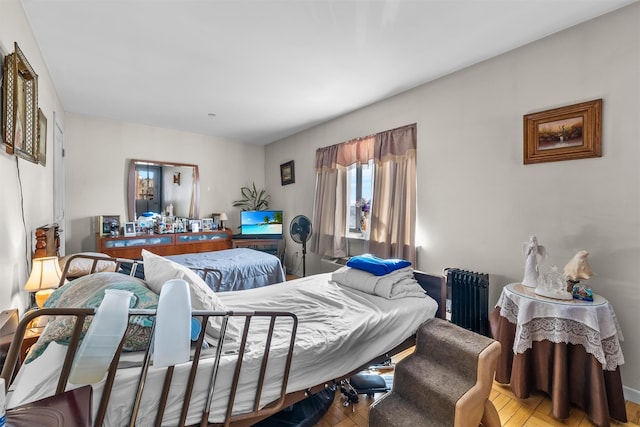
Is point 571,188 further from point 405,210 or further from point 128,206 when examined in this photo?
point 128,206

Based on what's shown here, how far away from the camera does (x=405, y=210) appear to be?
10.4ft

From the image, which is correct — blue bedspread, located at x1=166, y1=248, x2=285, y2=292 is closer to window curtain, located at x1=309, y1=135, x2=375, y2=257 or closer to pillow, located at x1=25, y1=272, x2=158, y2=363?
window curtain, located at x1=309, y1=135, x2=375, y2=257

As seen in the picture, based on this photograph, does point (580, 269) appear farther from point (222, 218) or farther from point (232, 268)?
point (222, 218)

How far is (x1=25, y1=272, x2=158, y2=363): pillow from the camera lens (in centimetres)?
113

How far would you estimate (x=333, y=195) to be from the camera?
4207 millimetres

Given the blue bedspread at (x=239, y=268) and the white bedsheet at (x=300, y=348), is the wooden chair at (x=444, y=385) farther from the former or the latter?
the blue bedspread at (x=239, y=268)

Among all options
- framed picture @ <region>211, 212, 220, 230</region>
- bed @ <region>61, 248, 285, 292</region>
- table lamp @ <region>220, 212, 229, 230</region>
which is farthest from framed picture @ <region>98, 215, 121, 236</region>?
table lamp @ <region>220, 212, 229, 230</region>

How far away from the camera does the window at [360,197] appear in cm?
380

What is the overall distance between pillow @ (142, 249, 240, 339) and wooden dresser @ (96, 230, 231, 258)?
10.6 feet

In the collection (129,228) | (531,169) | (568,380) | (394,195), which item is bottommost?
(568,380)

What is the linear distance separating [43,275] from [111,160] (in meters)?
3.22

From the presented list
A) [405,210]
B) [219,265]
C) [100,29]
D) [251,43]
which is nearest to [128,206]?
[219,265]

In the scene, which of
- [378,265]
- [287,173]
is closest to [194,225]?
[287,173]

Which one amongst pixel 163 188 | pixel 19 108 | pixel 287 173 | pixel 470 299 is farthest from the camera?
pixel 287 173
